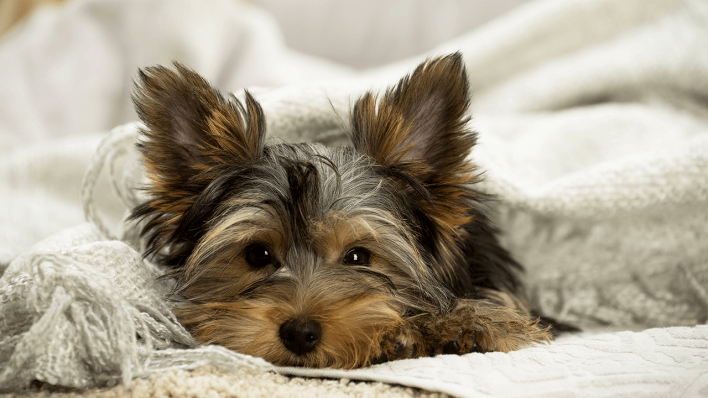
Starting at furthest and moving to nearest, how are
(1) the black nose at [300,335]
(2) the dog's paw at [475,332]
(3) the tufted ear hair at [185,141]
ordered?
(3) the tufted ear hair at [185,141]
(2) the dog's paw at [475,332]
(1) the black nose at [300,335]

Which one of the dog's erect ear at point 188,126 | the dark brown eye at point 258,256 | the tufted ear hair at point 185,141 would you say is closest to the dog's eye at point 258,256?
the dark brown eye at point 258,256

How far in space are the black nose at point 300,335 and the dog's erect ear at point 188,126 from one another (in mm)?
675

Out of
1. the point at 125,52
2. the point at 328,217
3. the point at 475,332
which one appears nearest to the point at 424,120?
the point at 328,217

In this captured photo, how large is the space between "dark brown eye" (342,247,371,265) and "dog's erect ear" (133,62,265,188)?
0.51 meters

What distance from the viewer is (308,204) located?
73.2 inches

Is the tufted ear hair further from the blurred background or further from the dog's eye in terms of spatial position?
the blurred background

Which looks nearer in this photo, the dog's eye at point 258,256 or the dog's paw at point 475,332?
the dog's paw at point 475,332

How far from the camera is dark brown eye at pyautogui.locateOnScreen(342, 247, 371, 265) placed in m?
1.97

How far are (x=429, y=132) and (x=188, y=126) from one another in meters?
0.89

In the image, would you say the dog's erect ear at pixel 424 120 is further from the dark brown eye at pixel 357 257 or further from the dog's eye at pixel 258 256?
the dog's eye at pixel 258 256

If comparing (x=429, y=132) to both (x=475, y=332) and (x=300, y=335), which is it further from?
(x=300, y=335)

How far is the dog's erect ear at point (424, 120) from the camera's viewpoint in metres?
1.92

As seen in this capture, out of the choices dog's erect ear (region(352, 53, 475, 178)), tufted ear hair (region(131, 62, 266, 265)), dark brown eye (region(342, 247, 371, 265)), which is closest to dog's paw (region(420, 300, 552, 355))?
dark brown eye (region(342, 247, 371, 265))

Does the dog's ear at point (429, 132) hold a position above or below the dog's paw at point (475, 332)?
above
